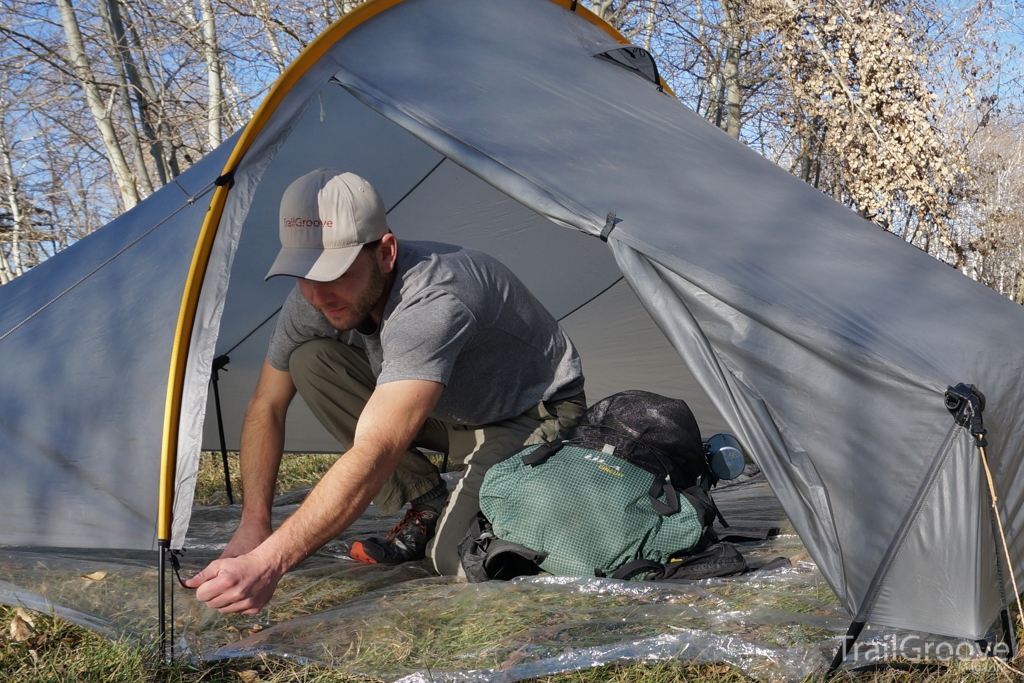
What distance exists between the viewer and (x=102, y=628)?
5.81ft

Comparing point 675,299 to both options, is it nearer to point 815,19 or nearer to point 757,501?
point 757,501

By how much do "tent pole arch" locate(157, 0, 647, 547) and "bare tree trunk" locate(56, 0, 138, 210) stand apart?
11.0 feet

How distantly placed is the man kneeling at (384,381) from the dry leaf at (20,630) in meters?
0.43

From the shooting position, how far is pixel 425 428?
2535mm

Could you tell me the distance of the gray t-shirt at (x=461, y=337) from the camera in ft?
6.26

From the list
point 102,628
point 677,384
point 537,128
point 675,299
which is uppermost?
point 537,128

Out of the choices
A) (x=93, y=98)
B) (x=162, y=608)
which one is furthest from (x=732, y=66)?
(x=162, y=608)

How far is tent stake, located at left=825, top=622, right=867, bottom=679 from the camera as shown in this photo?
162cm

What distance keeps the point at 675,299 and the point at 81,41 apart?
458 cm

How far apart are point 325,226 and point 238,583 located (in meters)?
0.81

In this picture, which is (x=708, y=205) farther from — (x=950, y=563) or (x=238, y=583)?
(x=238, y=583)

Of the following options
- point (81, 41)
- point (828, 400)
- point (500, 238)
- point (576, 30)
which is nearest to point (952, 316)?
point (828, 400)

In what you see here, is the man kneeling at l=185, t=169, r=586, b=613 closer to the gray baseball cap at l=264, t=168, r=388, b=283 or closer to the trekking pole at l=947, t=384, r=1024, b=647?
the gray baseball cap at l=264, t=168, r=388, b=283

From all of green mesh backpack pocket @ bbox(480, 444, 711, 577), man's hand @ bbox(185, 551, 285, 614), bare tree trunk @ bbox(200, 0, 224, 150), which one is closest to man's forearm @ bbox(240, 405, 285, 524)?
man's hand @ bbox(185, 551, 285, 614)
